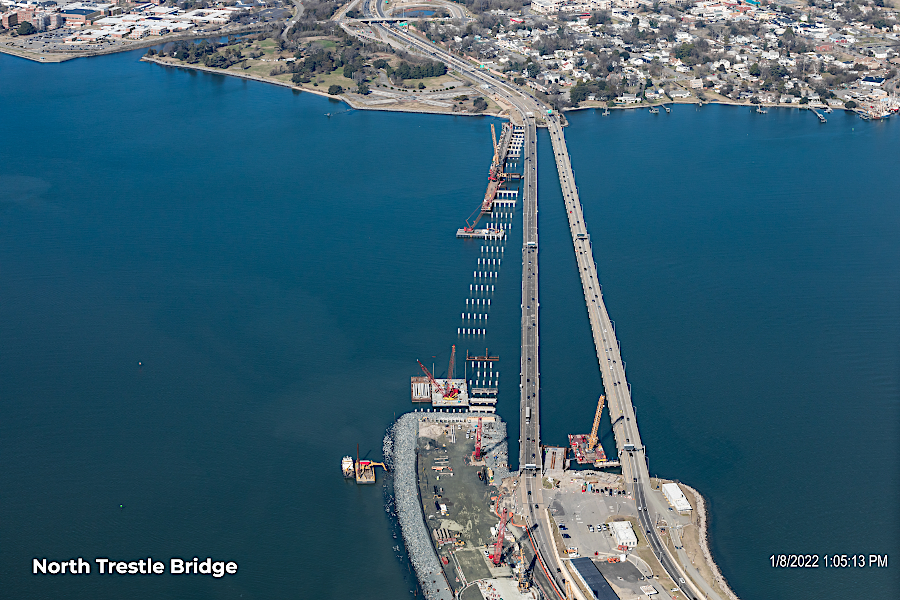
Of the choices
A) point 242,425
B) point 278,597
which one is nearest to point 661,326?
point 242,425

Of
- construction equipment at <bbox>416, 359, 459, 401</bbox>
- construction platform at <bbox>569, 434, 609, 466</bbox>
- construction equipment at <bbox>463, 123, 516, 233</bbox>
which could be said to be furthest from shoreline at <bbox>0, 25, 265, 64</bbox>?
construction platform at <bbox>569, 434, 609, 466</bbox>

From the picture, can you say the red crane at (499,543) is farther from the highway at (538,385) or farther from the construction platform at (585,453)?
the construction platform at (585,453)

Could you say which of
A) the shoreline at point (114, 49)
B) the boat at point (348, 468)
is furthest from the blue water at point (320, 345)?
the shoreline at point (114, 49)

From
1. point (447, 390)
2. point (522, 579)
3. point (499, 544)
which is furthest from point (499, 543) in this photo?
point (447, 390)

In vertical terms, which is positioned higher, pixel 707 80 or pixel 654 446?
pixel 707 80

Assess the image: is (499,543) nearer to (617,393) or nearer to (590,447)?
(590,447)

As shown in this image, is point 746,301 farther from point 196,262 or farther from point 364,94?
point 364,94
